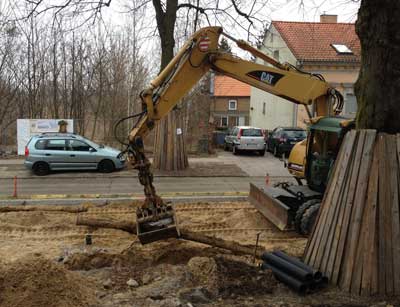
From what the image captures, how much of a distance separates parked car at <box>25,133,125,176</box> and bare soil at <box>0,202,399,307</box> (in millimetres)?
8771

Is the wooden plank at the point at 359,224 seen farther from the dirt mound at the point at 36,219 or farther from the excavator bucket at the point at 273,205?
the dirt mound at the point at 36,219

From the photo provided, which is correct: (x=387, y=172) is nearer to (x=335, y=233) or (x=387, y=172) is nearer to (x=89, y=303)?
(x=335, y=233)

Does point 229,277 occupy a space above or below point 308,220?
below

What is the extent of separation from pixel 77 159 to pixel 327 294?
1467cm

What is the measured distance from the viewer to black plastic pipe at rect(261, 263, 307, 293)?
591cm

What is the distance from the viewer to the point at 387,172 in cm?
600

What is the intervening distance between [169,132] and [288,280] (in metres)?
13.6

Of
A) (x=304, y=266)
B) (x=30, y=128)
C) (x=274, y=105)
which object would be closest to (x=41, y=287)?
(x=304, y=266)

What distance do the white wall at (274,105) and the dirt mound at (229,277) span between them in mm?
24673

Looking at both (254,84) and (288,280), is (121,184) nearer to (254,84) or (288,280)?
(254,84)

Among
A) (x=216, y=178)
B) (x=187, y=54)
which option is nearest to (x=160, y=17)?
(x=216, y=178)

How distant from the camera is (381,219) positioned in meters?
5.93

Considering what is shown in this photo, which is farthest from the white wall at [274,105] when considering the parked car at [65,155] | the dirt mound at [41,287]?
the dirt mound at [41,287]

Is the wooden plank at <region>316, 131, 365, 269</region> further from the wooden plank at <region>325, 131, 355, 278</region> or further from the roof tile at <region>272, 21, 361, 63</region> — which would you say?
the roof tile at <region>272, 21, 361, 63</region>
